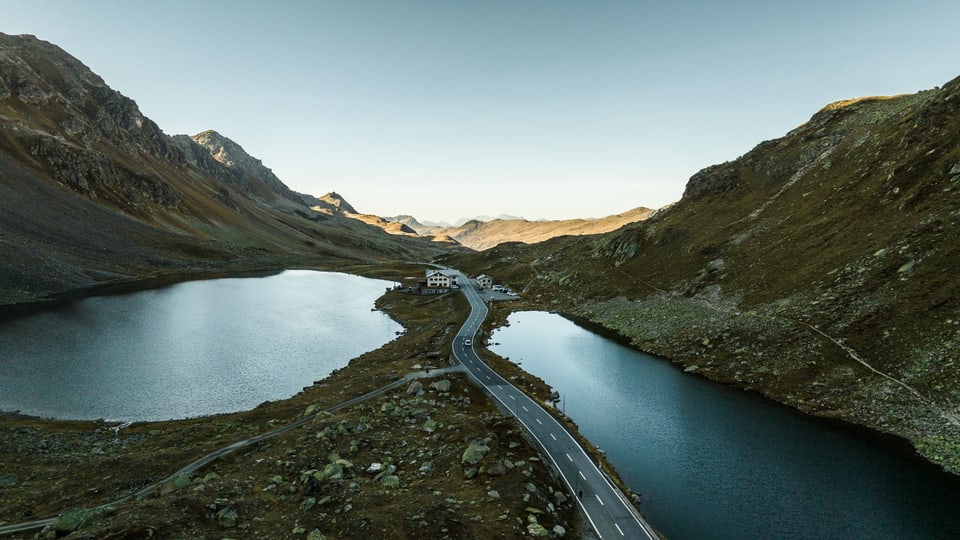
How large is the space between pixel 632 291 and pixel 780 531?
305 ft

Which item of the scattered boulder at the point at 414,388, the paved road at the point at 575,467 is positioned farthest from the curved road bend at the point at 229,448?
the paved road at the point at 575,467

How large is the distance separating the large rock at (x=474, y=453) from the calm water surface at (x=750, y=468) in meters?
14.9

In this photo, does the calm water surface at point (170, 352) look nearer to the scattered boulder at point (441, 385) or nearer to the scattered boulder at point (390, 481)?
the scattered boulder at point (441, 385)

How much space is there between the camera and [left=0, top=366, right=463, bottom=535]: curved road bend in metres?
32.7

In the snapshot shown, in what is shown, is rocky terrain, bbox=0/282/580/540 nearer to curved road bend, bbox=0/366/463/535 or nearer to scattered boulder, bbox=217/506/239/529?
scattered boulder, bbox=217/506/239/529

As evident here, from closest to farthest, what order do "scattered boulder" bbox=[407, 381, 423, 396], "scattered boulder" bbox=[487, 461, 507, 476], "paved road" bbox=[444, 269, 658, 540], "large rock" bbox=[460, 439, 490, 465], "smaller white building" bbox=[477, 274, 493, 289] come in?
→ "paved road" bbox=[444, 269, 658, 540] → "scattered boulder" bbox=[487, 461, 507, 476] → "large rock" bbox=[460, 439, 490, 465] → "scattered boulder" bbox=[407, 381, 423, 396] → "smaller white building" bbox=[477, 274, 493, 289]

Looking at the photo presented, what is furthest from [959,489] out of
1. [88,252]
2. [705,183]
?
[88,252]

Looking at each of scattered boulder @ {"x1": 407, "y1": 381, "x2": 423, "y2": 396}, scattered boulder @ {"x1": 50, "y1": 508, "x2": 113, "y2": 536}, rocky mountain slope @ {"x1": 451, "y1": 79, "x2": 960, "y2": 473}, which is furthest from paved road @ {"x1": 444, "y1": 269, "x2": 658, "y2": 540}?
scattered boulder @ {"x1": 50, "y1": 508, "x2": 113, "y2": 536}

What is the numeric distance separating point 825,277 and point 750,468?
51.1m

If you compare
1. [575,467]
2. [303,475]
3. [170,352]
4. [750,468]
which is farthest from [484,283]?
[303,475]

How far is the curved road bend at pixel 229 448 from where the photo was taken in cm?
3272

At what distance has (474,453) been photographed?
138 feet

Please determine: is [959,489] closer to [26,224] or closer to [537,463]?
[537,463]

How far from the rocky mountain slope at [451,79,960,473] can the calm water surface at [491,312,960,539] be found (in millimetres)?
4925
